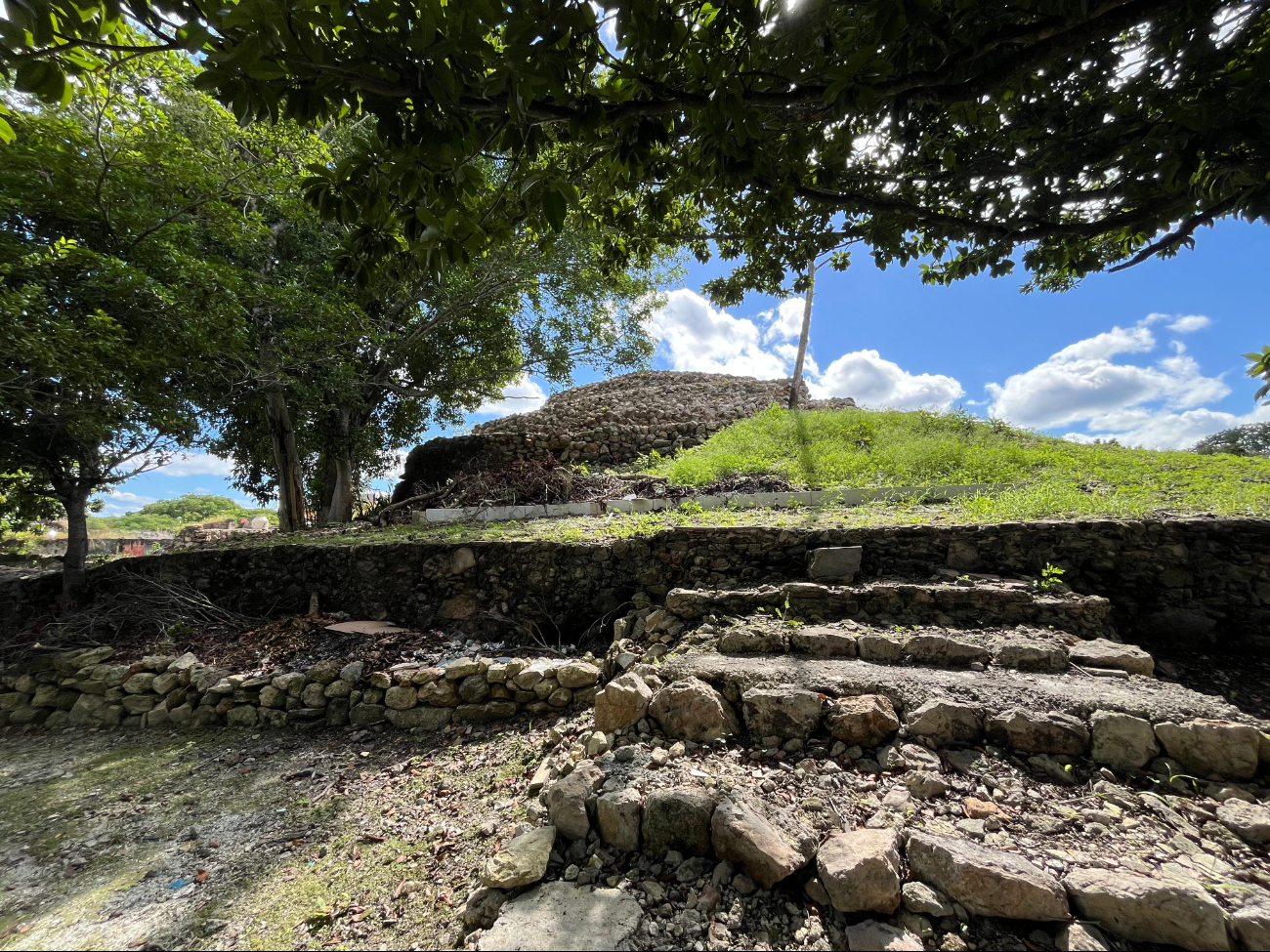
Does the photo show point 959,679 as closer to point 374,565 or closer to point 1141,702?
point 1141,702

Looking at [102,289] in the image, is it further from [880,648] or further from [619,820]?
[880,648]

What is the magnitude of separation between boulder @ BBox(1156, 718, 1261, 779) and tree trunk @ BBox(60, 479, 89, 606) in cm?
904

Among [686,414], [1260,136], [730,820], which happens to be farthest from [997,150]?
[686,414]

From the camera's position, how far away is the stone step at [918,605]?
2873 millimetres

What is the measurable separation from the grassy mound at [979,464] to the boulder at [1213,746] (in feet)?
6.84

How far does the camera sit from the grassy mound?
3912 mm

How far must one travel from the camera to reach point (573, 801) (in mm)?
2018

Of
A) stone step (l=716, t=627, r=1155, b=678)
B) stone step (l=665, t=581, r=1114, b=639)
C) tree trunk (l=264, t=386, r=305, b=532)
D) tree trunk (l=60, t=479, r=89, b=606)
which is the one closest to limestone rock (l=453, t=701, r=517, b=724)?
stone step (l=665, t=581, r=1114, b=639)

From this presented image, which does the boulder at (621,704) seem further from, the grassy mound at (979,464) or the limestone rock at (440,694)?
the grassy mound at (979,464)

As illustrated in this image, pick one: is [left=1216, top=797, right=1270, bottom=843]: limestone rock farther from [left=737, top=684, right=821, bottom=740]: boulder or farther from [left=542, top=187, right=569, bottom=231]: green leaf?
[left=542, top=187, right=569, bottom=231]: green leaf

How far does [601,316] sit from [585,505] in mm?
5500

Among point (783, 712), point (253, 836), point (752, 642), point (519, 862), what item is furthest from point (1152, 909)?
point (253, 836)

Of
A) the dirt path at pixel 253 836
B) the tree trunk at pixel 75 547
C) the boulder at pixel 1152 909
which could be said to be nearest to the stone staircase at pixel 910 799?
the boulder at pixel 1152 909

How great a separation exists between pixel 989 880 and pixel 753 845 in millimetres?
705
